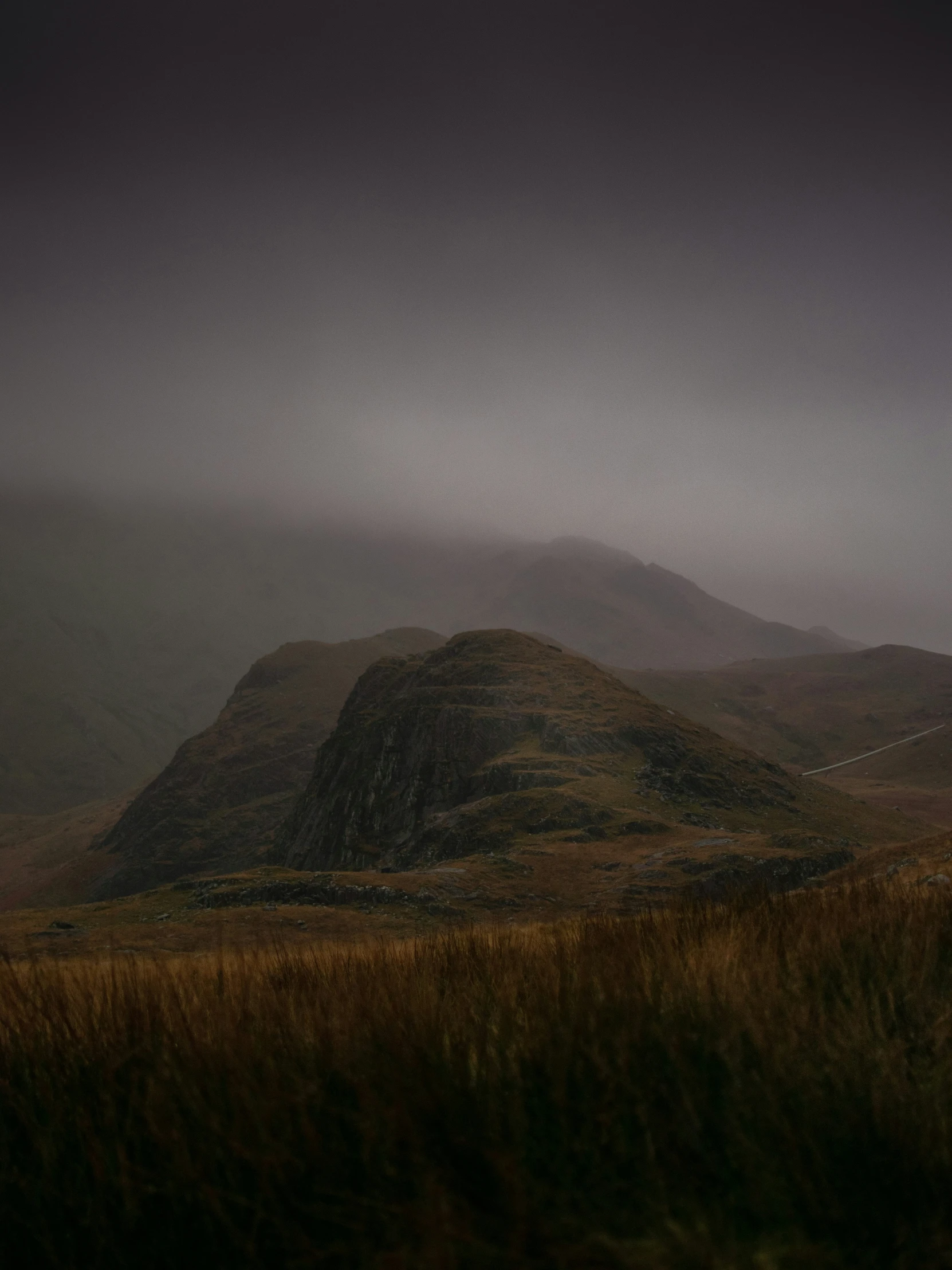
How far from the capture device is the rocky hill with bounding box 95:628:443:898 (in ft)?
434

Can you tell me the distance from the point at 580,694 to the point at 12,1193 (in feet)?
262

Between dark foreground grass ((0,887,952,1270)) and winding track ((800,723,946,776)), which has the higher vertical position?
dark foreground grass ((0,887,952,1270))

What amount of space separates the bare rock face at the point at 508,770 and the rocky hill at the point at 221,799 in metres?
34.7

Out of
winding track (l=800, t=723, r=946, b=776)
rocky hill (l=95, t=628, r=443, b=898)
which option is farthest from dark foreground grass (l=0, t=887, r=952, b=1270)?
winding track (l=800, t=723, r=946, b=776)

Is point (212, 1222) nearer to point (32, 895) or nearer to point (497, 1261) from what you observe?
point (497, 1261)

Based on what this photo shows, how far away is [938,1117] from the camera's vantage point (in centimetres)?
226

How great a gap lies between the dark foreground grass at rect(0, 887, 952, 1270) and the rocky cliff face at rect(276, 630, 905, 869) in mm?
49222

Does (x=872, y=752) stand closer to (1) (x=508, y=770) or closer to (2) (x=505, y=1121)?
(1) (x=508, y=770)

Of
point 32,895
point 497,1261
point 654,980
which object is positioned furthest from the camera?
point 32,895

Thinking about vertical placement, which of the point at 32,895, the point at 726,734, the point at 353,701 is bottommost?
the point at 32,895

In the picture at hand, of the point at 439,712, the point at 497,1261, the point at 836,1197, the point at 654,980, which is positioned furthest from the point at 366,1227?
the point at 439,712

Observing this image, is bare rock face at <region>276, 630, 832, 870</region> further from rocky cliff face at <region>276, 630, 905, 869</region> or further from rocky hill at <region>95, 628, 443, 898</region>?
rocky hill at <region>95, 628, 443, 898</region>

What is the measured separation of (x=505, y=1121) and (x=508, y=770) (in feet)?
204

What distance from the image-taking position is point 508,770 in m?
63.7
